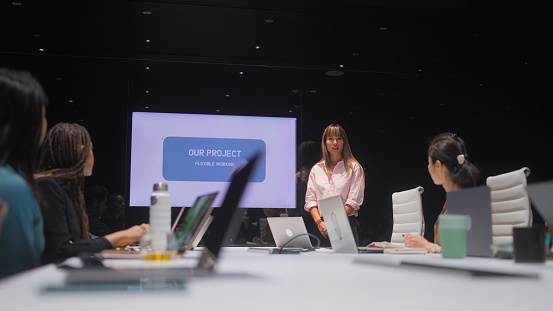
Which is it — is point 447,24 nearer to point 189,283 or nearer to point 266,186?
point 266,186

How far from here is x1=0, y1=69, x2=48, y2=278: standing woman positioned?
59.6 inches

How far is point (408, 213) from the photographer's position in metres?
4.10

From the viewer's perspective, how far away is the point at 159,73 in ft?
18.9

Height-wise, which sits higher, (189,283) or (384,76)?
(384,76)

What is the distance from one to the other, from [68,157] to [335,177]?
3.27 metres

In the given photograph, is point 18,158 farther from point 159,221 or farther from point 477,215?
point 477,215

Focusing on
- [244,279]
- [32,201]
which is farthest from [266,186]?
[244,279]

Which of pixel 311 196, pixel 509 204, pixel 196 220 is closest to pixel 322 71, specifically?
pixel 311 196

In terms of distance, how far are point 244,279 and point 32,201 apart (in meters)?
0.85

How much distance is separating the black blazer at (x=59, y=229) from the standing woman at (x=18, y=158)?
488mm

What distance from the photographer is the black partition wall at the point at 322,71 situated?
5488 millimetres

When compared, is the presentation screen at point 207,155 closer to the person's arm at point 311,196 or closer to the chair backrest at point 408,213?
the person's arm at point 311,196

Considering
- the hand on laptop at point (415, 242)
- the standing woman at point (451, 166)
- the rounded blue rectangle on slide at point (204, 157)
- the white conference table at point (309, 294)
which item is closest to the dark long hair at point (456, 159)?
the standing woman at point (451, 166)

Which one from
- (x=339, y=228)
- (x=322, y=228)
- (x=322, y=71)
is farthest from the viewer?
(x=322, y=71)
